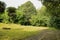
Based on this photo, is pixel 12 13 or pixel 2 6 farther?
pixel 2 6

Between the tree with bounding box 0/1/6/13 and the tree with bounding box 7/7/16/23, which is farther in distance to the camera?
the tree with bounding box 0/1/6/13

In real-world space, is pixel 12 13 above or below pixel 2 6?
below

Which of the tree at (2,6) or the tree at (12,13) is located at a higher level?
the tree at (2,6)

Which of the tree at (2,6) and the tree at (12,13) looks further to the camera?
the tree at (2,6)

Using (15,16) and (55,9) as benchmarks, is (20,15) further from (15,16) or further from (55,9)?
(55,9)

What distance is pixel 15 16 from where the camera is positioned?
40781 millimetres

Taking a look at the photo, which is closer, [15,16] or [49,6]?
[49,6]

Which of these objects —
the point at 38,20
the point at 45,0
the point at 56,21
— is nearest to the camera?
the point at 45,0

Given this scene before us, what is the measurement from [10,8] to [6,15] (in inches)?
162

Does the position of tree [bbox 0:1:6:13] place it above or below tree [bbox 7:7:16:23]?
above

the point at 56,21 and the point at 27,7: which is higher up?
the point at 27,7

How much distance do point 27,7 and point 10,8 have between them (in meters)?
12.1

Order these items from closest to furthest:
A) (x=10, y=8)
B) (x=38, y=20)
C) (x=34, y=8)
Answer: (x=38, y=20)
(x=10, y=8)
(x=34, y=8)

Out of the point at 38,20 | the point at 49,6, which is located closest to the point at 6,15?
the point at 38,20
